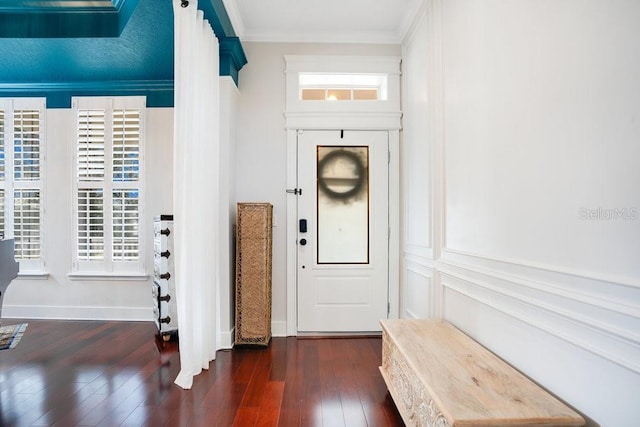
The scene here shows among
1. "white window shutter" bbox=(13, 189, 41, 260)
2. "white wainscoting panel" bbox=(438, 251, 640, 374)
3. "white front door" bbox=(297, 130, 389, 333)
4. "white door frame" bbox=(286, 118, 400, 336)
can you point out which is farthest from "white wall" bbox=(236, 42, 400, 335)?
"white window shutter" bbox=(13, 189, 41, 260)

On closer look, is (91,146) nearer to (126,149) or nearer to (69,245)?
(126,149)

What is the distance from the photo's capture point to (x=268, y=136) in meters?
3.45

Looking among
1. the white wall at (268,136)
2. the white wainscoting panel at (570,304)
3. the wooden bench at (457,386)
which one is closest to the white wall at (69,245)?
the white wall at (268,136)

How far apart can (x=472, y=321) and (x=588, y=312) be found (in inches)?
34.5

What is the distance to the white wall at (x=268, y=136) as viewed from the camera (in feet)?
11.2

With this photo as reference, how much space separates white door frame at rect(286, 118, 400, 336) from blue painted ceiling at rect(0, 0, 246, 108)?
0.94 metres

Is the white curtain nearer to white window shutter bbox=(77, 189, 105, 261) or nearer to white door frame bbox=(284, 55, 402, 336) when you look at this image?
white door frame bbox=(284, 55, 402, 336)

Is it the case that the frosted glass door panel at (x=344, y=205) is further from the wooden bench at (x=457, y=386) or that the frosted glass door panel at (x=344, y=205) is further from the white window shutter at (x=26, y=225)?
the white window shutter at (x=26, y=225)

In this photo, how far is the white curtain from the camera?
239 cm

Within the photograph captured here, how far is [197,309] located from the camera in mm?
2516

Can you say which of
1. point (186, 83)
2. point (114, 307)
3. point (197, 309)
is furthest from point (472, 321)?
point (114, 307)

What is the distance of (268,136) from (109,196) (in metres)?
2.06

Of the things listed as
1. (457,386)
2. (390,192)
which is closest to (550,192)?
(457,386)

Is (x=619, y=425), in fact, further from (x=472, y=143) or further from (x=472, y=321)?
(x=472, y=143)
